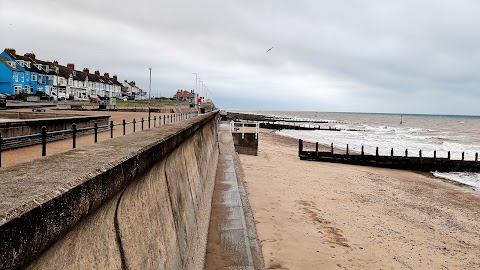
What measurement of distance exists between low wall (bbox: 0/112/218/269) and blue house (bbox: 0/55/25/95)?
203ft

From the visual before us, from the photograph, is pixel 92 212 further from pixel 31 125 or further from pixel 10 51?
pixel 10 51

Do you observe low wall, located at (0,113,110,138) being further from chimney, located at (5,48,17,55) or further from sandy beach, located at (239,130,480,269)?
chimney, located at (5,48,17,55)

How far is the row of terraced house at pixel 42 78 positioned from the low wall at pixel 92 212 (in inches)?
2010

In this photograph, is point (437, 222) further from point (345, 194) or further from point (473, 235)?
point (345, 194)

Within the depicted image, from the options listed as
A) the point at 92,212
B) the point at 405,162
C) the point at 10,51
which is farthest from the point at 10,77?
the point at 92,212

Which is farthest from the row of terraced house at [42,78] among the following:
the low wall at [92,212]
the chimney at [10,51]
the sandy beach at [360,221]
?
the low wall at [92,212]

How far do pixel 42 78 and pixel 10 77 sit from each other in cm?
943

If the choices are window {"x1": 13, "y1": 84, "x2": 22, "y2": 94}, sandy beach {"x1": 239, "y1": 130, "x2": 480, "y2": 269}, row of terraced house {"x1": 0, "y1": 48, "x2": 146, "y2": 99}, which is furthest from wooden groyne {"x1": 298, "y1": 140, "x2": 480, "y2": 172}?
window {"x1": 13, "y1": 84, "x2": 22, "y2": 94}

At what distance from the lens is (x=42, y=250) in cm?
175

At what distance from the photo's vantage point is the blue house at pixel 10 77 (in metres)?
55.6

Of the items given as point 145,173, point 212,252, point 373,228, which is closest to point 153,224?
point 145,173

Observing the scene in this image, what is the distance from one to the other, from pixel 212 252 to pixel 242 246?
63 centimetres

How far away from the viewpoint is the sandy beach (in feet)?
30.7

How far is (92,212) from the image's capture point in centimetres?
238
